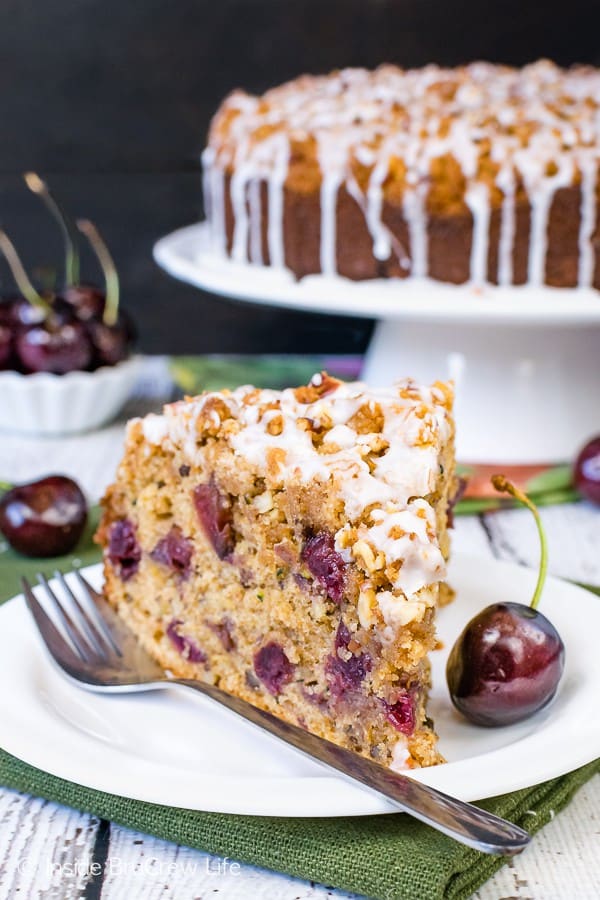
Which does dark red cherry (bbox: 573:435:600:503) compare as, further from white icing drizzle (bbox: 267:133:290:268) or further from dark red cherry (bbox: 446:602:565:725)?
dark red cherry (bbox: 446:602:565:725)

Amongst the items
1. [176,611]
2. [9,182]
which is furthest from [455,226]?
[9,182]

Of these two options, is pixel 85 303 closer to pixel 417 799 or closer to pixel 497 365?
pixel 497 365

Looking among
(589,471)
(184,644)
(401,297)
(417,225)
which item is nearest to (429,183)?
(417,225)

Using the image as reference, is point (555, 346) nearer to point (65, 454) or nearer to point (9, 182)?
point (65, 454)

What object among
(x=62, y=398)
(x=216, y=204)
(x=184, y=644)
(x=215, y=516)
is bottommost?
(x=62, y=398)

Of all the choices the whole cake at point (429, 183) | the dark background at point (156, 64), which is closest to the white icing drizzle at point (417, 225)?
the whole cake at point (429, 183)

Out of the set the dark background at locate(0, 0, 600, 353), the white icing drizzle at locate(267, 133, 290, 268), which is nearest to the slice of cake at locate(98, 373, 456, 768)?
the white icing drizzle at locate(267, 133, 290, 268)

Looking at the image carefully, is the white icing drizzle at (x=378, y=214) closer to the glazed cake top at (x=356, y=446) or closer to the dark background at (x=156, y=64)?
the glazed cake top at (x=356, y=446)
